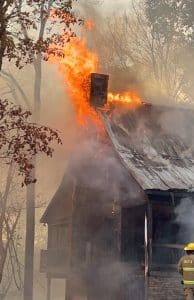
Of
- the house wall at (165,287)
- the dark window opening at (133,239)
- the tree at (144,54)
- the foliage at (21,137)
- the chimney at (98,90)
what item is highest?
the tree at (144,54)

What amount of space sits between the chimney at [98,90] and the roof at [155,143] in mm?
550

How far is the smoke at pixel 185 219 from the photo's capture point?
1516 centimetres

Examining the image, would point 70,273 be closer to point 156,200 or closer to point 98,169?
point 98,169

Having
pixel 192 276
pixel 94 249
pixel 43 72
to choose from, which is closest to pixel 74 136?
pixel 94 249

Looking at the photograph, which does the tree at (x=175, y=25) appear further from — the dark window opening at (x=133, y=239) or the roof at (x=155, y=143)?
the dark window opening at (x=133, y=239)

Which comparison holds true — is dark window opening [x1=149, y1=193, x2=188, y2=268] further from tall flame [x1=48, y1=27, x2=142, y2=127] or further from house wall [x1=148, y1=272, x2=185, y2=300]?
tall flame [x1=48, y1=27, x2=142, y2=127]

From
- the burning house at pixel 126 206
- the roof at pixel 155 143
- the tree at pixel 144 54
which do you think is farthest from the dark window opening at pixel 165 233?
the tree at pixel 144 54

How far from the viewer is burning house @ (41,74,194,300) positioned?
1476 cm

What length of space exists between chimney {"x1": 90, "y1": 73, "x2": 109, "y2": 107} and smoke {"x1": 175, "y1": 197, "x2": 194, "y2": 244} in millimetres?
5139

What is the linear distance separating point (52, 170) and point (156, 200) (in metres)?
18.4

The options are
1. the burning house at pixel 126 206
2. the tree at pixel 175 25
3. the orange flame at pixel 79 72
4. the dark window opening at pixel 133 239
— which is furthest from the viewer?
the tree at pixel 175 25

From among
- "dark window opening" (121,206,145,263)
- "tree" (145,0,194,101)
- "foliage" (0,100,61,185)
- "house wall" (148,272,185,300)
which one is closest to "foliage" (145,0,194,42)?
"tree" (145,0,194,101)

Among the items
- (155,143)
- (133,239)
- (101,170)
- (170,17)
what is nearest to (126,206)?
(133,239)

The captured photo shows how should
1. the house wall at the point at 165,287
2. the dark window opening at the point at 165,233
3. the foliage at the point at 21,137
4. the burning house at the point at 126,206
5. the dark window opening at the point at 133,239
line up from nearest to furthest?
the foliage at the point at 21,137 < the house wall at the point at 165,287 < the burning house at the point at 126,206 < the dark window opening at the point at 165,233 < the dark window opening at the point at 133,239
